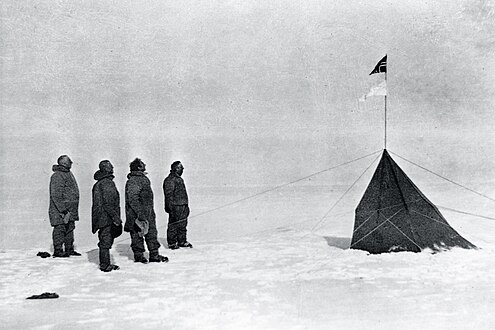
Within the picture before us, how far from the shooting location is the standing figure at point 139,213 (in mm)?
7629

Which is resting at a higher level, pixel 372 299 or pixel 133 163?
pixel 133 163

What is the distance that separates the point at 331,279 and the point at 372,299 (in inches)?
35.4

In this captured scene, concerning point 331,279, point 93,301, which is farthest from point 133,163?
point 331,279

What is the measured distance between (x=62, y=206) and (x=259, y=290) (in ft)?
12.2

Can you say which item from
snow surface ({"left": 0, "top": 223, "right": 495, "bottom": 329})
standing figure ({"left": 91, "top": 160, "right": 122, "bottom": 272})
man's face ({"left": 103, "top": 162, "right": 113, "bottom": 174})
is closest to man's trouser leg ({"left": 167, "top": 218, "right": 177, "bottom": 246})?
snow surface ({"left": 0, "top": 223, "right": 495, "bottom": 329})

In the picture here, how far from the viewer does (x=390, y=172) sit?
807cm

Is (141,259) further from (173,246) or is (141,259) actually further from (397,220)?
(397,220)

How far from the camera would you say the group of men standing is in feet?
23.7

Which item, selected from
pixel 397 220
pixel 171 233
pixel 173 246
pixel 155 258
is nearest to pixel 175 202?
pixel 171 233

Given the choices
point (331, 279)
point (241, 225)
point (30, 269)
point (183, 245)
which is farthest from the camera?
point (241, 225)

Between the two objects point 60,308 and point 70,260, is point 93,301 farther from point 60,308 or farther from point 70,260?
point 70,260

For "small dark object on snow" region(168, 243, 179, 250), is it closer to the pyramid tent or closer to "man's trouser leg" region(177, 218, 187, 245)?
"man's trouser leg" region(177, 218, 187, 245)

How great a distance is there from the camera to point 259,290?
19.7 feet

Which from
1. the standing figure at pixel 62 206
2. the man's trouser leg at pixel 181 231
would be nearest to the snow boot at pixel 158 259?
the man's trouser leg at pixel 181 231
